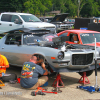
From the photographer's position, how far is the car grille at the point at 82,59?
6.28 meters

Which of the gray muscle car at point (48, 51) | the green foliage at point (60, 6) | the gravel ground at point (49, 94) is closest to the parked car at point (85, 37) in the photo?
the gray muscle car at point (48, 51)

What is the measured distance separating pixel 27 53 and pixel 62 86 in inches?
66.0

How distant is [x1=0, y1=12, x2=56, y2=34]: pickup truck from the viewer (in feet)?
45.8

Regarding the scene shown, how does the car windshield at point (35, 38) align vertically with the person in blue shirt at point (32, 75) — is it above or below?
above

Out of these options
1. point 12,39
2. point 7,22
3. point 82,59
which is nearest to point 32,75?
point 82,59

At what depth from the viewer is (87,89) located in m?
6.09

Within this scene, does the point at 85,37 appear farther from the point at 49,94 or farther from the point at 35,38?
the point at 49,94

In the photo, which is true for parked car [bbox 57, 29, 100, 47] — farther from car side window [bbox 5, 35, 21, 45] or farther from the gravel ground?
the gravel ground

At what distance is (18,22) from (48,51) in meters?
8.01

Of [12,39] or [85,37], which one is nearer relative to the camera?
[12,39]

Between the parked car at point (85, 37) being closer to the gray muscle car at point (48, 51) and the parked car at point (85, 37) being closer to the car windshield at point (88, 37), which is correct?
the car windshield at point (88, 37)

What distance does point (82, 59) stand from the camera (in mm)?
6379

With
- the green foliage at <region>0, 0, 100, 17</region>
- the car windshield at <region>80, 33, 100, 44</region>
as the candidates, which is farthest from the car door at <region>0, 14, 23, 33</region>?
the green foliage at <region>0, 0, 100, 17</region>

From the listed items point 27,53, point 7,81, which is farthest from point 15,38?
point 7,81
